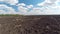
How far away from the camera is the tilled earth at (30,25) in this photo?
32.9 ft

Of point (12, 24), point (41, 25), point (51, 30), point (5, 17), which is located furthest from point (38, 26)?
point (5, 17)

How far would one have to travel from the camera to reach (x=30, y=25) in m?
10.6

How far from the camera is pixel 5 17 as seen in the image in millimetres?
11453

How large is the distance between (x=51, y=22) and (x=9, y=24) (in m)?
3.13

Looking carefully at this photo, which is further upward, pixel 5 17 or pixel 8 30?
pixel 5 17

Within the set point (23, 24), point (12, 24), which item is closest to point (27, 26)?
point (23, 24)

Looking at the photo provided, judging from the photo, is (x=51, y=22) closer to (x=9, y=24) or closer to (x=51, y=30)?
(x=51, y=30)

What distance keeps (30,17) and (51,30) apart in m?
2.24

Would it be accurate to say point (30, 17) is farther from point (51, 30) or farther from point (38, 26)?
point (51, 30)

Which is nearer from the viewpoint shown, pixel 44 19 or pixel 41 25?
pixel 41 25

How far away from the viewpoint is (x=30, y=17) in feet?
37.8

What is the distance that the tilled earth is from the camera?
10.0 metres

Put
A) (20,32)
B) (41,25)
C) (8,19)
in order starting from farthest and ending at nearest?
(8,19)
(41,25)
(20,32)

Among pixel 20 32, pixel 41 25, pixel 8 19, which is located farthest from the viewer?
pixel 8 19
